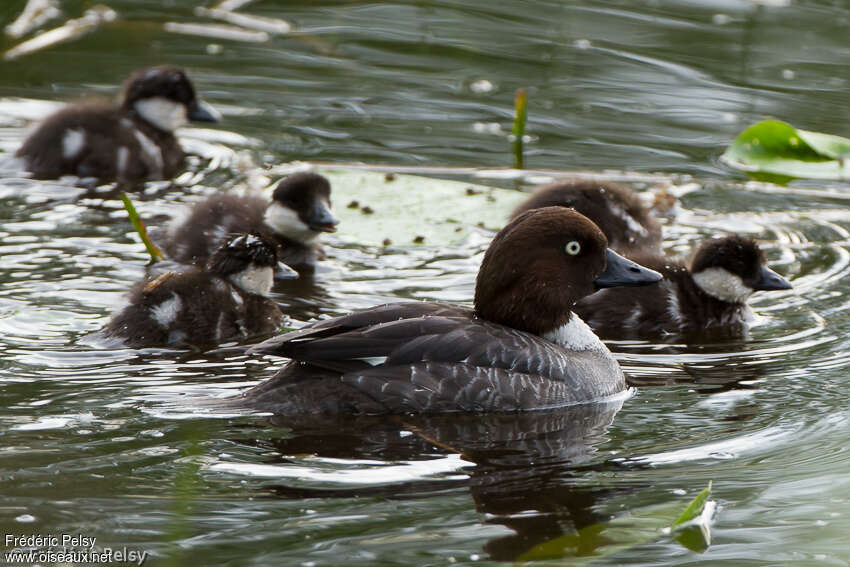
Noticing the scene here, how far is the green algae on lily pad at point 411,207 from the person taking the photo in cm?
764

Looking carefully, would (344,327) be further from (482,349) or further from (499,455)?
(499,455)

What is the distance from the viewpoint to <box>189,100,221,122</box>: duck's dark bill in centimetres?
903

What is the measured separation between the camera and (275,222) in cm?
757

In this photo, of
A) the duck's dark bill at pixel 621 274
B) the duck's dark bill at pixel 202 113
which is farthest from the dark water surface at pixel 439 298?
the duck's dark bill at pixel 621 274

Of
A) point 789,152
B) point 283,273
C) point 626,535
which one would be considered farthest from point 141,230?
point 789,152

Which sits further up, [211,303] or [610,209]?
[610,209]

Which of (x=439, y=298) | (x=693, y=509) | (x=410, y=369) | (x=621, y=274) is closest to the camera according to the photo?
(x=693, y=509)

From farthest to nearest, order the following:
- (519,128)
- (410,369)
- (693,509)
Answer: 1. (519,128)
2. (410,369)
3. (693,509)

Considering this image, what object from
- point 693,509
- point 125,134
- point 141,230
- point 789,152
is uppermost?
point 125,134

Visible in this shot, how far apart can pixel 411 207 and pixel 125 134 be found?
1931mm

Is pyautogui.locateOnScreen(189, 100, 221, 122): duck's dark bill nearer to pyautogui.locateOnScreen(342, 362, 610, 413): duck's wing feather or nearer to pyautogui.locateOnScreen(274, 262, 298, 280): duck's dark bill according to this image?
pyautogui.locateOnScreen(274, 262, 298, 280): duck's dark bill

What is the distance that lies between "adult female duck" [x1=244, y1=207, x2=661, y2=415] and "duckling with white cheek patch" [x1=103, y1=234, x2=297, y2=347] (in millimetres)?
916

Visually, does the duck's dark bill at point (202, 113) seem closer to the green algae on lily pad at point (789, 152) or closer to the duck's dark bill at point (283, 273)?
the duck's dark bill at point (283, 273)

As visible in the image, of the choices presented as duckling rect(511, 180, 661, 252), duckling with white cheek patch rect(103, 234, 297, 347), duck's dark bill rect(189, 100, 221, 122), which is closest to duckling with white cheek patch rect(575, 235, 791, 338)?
duckling rect(511, 180, 661, 252)
